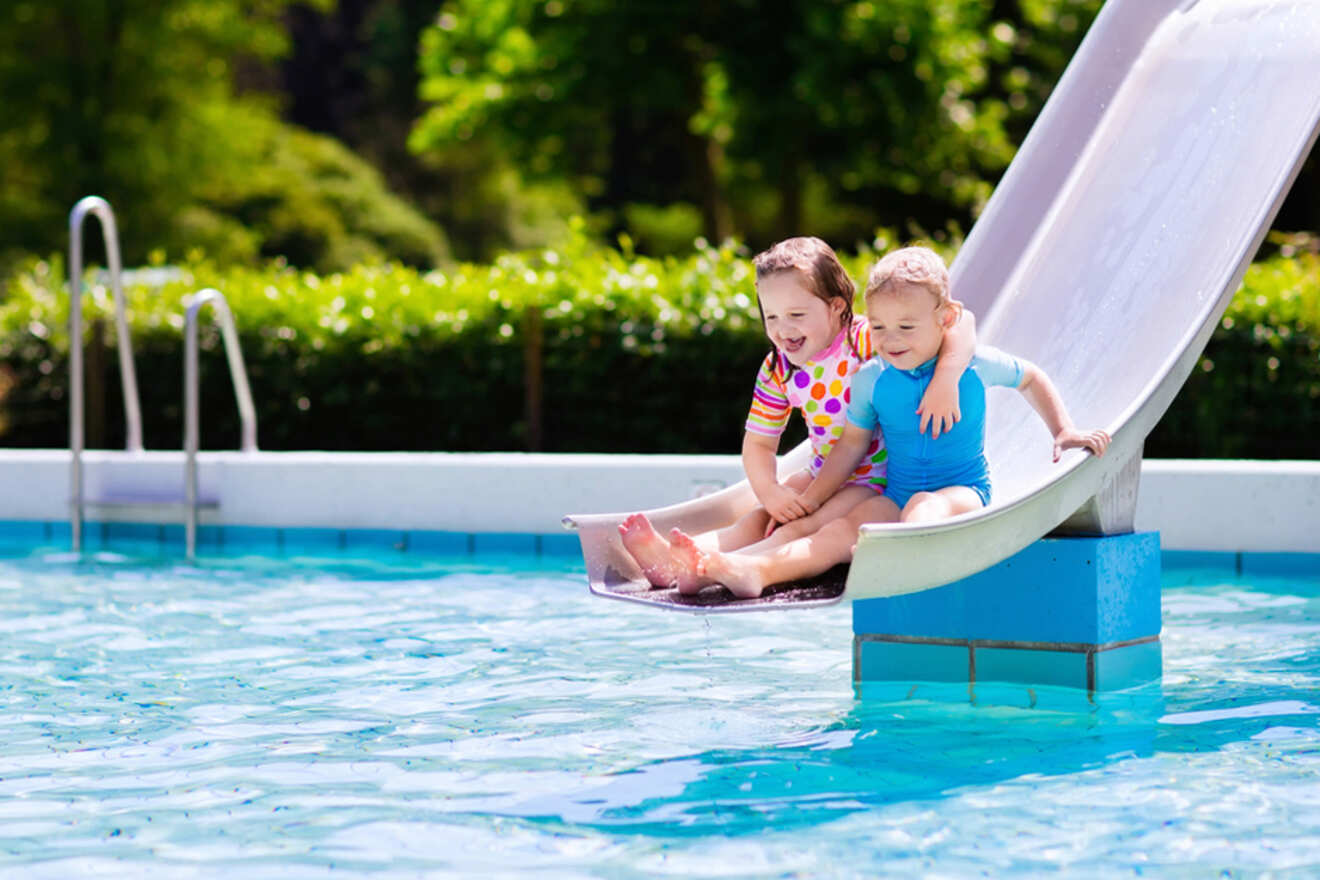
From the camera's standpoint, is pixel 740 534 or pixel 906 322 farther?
pixel 740 534

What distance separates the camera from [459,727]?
450cm

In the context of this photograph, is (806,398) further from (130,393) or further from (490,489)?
(130,393)

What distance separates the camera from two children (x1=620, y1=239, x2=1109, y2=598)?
168 inches

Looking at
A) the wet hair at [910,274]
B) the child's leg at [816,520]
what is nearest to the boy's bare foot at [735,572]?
the child's leg at [816,520]

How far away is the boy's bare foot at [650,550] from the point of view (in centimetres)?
421

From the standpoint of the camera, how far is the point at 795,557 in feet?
13.9

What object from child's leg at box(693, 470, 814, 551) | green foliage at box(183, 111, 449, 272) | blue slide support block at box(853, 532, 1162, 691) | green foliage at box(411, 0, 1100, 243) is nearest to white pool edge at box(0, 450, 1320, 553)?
blue slide support block at box(853, 532, 1162, 691)

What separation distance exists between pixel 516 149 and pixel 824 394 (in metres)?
15.8

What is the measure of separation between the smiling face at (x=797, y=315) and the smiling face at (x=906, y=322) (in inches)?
5.1

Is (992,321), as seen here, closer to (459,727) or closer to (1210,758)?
(1210,758)

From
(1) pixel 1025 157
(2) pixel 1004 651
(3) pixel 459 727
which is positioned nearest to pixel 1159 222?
(1) pixel 1025 157

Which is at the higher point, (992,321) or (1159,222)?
(1159,222)

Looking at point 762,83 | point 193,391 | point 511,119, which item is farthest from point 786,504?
point 511,119

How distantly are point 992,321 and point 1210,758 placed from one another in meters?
1.87
